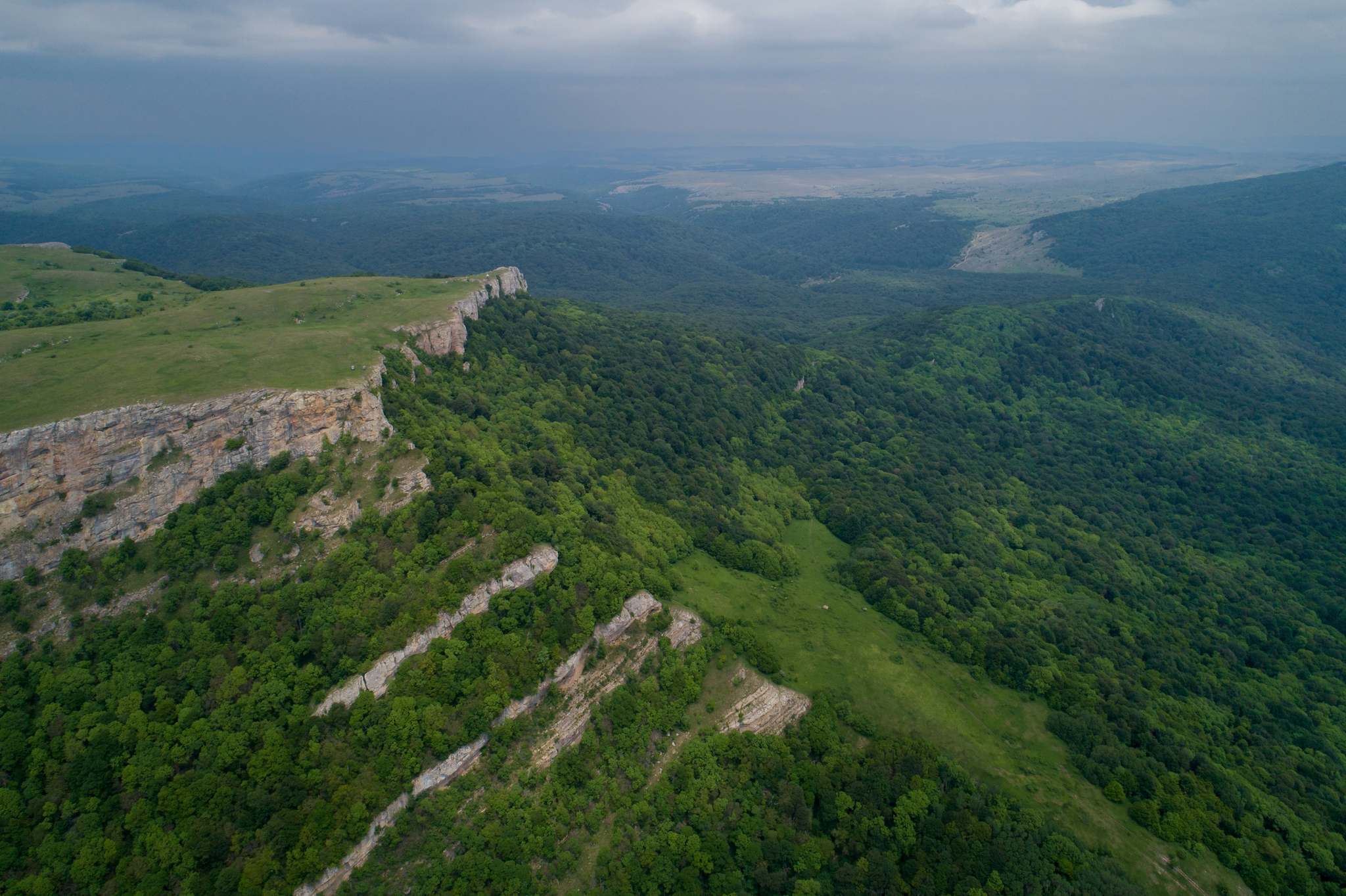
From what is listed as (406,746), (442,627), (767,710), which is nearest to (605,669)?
(442,627)

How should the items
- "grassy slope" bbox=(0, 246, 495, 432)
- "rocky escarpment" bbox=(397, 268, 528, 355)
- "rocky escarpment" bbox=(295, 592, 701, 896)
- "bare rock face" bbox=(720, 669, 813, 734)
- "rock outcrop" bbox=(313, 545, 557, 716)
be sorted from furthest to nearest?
"rocky escarpment" bbox=(397, 268, 528, 355) → "bare rock face" bbox=(720, 669, 813, 734) → "grassy slope" bbox=(0, 246, 495, 432) → "rock outcrop" bbox=(313, 545, 557, 716) → "rocky escarpment" bbox=(295, 592, 701, 896)

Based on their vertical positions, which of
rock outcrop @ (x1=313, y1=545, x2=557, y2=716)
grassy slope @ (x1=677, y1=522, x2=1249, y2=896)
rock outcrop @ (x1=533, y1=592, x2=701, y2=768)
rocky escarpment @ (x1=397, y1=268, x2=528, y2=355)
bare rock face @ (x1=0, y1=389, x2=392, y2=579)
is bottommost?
grassy slope @ (x1=677, y1=522, x2=1249, y2=896)

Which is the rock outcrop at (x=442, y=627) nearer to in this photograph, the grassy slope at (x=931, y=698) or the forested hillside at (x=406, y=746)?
the forested hillside at (x=406, y=746)

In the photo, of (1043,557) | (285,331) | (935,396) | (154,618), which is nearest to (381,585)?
(154,618)

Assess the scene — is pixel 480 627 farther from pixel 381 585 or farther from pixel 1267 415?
pixel 1267 415

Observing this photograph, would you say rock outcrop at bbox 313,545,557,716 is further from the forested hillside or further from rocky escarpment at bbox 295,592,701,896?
rocky escarpment at bbox 295,592,701,896

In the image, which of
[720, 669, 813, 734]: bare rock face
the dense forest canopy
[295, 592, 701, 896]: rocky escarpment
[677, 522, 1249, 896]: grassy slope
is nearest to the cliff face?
the dense forest canopy

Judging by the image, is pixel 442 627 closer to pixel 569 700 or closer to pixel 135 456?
pixel 569 700
